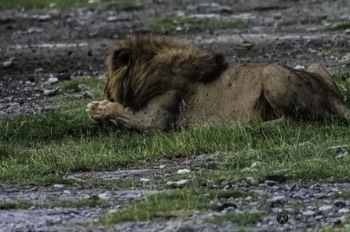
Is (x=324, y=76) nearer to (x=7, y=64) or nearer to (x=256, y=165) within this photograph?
(x=256, y=165)

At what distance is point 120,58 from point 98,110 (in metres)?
0.56

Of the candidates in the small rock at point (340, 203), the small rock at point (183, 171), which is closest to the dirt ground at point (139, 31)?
the small rock at point (183, 171)

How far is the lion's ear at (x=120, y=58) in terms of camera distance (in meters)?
11.7

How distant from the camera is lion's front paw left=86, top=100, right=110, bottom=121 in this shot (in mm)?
11547

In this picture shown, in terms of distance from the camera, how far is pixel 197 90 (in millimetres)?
11328

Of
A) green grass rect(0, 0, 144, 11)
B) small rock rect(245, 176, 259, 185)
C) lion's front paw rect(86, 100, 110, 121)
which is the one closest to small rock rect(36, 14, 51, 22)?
green grass rect(0, 0, 144, 11)

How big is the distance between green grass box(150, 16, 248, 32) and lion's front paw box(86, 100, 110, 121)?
31.4 ft

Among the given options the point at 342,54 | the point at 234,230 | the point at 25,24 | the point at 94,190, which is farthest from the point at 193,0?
the point at 234,230

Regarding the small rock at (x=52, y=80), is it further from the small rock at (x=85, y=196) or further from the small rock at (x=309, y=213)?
the small rock at (x=309, y=213)

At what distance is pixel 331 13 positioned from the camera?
21.9 metres

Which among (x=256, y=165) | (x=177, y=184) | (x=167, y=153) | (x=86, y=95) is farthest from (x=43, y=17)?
(x=177, y=184)

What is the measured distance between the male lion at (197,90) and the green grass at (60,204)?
10.6 feet

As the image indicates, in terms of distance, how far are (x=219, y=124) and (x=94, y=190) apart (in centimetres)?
255

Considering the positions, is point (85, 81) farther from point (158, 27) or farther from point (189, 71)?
point (158, 27)
